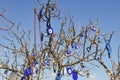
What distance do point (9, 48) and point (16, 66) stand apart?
0.87 metres

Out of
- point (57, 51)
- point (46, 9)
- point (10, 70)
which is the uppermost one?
point (46, 9)

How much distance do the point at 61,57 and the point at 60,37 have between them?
0.78 metres

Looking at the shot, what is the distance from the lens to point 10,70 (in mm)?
13117

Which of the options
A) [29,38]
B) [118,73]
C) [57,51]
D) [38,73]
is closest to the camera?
[118,73]

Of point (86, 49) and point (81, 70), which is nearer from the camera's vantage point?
point (86, 49)

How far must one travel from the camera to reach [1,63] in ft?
43.4

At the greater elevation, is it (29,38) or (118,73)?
(29,38)

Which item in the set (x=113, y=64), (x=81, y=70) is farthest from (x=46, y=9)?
(x=81, y=70)

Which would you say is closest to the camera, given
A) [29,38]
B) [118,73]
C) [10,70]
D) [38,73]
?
[118,73]

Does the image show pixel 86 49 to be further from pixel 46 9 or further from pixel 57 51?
pixel 46 9

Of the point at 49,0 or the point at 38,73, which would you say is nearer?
the point at 49,0

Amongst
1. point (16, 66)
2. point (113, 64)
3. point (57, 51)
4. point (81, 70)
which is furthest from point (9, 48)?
point (113, 64)

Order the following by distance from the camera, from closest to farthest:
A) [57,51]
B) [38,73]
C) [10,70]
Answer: [38,73]
[57,51]
[10,70]

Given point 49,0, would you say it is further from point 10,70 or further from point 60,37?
point 10,70
